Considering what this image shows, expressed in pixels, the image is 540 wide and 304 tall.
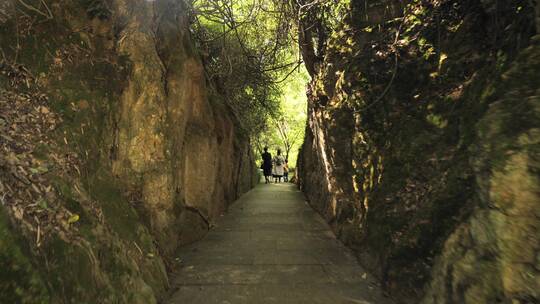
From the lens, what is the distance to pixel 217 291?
3.65m

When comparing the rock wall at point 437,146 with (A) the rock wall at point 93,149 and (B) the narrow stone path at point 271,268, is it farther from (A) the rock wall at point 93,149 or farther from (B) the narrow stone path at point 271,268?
(A) the rock wall at point 93,149

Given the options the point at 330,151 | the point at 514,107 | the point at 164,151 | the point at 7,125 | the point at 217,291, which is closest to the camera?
the point at 514,107

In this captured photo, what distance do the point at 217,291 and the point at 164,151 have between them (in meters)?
1.95

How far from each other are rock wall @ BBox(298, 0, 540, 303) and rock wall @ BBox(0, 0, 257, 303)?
8.66 ft

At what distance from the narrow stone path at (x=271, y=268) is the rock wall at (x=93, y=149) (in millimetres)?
437

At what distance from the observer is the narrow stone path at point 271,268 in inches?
139

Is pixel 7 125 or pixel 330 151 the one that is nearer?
pixel 7 125

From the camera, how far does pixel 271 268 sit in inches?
170

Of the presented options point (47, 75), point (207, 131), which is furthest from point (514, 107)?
point (207, 131)

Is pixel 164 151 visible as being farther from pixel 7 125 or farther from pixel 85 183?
pixel 7 125

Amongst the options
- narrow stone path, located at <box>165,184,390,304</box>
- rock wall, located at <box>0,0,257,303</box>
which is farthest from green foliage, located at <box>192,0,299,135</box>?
narrow stone path, located at <box>165,184,390,304</box>

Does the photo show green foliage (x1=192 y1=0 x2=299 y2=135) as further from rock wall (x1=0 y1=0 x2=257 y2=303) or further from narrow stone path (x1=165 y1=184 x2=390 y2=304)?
narrow stone path (x1=165 y1=184 x2=390 y2=304)

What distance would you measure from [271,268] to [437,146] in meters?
2.58

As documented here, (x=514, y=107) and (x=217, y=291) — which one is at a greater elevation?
(x=514, y=107)
